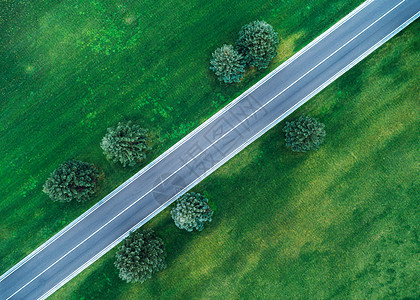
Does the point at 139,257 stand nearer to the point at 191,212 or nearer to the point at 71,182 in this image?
the point at 191,212

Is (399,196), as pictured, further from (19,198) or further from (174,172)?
(19,198)

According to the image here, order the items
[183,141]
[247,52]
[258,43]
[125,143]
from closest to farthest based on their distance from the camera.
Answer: [258,43] < [125,143] < [247,52] < [183,141]

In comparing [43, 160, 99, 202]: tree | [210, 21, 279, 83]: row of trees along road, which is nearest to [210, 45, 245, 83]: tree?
[210, 21, 279, 83]: row of trees along road

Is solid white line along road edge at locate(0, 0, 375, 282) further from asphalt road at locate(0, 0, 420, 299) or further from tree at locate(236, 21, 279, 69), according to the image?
tree at locate(236, 21, 279, 69)

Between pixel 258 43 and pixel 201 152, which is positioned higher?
pixel 258 43

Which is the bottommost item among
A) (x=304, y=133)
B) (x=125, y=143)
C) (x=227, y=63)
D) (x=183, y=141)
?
(x=304, y=133)

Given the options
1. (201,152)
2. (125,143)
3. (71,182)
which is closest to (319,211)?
(201,152)

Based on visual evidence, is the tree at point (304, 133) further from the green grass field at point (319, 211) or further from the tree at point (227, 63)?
the tree at point (227, 63)
